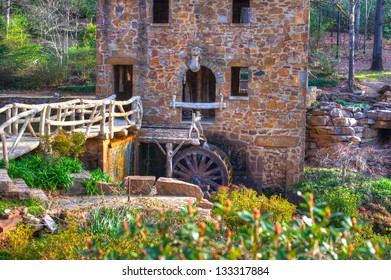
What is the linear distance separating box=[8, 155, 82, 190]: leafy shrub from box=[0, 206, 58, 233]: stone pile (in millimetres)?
1769

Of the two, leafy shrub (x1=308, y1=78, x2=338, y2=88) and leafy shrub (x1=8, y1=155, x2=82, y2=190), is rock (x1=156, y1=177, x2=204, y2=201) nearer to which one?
leafy shrub (x1=8, y1=155, x2=82, y2=190)

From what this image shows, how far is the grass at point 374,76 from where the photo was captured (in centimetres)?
2574

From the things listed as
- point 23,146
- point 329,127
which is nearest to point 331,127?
point 329,127

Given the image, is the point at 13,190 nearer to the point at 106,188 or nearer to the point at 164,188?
the point at 106,188

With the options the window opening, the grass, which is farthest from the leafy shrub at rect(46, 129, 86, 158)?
the grass

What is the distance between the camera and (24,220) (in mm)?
8203

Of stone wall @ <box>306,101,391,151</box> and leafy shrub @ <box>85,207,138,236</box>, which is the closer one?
leafy shrub @ <box>85,207,138,236</box>

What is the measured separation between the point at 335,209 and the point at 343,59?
61.7ft

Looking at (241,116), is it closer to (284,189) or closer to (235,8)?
(284,189)

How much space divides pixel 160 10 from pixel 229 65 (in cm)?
324

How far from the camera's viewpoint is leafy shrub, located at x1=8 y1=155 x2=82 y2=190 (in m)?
10.1

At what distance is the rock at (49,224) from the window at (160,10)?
398 inches

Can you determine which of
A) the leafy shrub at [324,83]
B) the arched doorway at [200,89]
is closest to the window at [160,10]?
the arched doorway at [200,89]

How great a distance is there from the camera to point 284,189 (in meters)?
15.9
